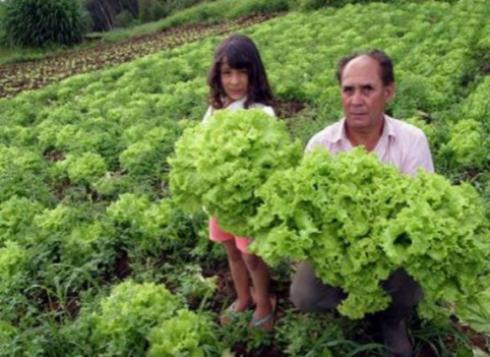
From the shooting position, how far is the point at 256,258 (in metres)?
3.71

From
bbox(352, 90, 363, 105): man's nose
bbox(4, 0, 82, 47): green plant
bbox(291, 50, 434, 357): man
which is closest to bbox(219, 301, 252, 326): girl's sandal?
bbox(291, 50, 434, 357): man

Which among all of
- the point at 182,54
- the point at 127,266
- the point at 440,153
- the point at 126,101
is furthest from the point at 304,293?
the point at 182,54

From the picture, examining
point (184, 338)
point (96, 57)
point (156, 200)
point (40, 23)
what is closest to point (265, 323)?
point (184, 338)

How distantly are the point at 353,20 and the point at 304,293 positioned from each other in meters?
12.3

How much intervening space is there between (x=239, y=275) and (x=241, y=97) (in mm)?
1176

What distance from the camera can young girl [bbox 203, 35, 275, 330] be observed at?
3.84 metres

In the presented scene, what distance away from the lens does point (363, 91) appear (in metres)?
3.40

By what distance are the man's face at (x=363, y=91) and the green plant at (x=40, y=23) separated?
2047cm

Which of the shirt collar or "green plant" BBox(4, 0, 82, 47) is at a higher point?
the shirt collar

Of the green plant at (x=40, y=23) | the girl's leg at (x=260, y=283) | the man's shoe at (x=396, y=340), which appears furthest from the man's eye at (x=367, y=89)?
the green plant at (x=40, y=23)

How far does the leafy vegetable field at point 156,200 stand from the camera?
382cm

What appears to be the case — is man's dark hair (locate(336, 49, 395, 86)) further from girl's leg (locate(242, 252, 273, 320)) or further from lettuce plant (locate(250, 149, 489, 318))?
girl's leg (locate(242, 252, 273, 320))

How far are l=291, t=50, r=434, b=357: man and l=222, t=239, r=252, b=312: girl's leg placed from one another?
0.50 metres

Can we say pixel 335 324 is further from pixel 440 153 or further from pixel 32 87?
pixel 32 87
